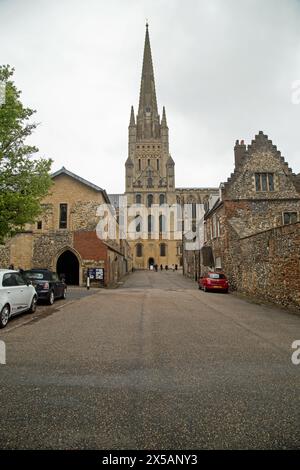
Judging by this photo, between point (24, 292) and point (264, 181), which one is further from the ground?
point (264, 181)

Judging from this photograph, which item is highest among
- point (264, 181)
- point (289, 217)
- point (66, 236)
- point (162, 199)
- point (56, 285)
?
point (162, 199)

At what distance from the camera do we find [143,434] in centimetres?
299

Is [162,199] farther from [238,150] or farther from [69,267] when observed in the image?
[238,150]

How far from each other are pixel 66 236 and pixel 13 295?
16.6 m

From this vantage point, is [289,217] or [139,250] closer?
[289,217]

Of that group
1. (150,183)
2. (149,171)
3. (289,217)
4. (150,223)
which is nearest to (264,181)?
(289,217)

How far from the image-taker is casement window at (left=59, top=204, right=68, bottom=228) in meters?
25.7

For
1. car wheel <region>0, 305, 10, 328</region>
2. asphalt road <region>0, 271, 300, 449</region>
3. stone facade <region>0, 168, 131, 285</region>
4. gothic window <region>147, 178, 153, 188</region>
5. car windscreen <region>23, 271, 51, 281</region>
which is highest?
gothic window <region>147, 178, 153, 188</region>

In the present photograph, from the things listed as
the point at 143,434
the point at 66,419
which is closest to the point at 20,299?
the point at 66,419

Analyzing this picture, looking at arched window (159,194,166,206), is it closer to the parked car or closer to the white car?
the parked car

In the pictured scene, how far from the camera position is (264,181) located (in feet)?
75.9

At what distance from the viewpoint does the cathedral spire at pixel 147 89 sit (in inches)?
3442

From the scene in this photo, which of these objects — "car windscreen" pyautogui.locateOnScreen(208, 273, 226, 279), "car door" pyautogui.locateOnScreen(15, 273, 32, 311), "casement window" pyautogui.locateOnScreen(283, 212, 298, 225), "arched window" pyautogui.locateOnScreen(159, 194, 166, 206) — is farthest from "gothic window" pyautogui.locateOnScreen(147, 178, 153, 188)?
"car door" pyautogui.locateOnScreen(15, 273, 32, 311)

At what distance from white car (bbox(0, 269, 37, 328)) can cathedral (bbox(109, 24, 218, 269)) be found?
223 feet
